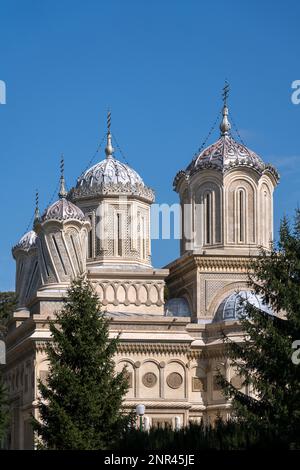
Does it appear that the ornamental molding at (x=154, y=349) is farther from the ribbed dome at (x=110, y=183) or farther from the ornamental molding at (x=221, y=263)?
the ribbed dome at (x=110, y=183)

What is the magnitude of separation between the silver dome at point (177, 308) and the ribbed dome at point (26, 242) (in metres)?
→ 10.9

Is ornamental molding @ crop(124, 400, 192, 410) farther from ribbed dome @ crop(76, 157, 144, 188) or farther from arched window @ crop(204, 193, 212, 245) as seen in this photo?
ribbed dome @ crop(76, 157, 144, 188)

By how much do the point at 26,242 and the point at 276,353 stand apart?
35459mm

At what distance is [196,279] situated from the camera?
2237 inches

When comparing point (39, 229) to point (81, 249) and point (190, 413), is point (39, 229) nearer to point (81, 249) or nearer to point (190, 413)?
point (81, 249)

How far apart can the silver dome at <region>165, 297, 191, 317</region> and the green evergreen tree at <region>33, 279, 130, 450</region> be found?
62.9ft

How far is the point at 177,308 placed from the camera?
57.8 m

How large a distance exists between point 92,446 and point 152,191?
24.7 metres

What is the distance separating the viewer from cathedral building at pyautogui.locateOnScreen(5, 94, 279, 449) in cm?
5303

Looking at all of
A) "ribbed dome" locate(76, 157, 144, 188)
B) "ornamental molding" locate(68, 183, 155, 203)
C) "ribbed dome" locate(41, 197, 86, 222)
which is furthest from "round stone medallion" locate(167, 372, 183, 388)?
"ribbed dome" locate(76, 157, 144, 188)

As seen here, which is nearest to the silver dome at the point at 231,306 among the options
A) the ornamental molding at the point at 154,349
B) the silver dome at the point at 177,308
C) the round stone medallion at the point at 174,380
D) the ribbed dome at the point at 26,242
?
the silver dome at the point at 177,308
